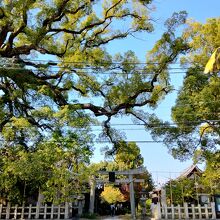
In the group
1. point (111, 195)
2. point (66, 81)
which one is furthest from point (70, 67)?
point (111, 195)

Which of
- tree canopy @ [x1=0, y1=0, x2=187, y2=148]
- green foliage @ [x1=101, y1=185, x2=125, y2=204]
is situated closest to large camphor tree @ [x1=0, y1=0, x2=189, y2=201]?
tree canopy @ [x1=0, y1=0, x2=187, y2=148]

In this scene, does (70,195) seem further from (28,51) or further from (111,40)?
(111,40)

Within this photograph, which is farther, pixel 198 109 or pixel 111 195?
pixel 111 195

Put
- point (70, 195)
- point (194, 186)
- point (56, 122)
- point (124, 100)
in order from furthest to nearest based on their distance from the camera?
point (194, 186) < point (124, 100) < point (70, 195) < point (56, 122)

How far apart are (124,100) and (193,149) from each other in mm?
3582

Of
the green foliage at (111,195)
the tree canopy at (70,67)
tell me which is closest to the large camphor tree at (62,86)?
the tree canopy at (70,67)

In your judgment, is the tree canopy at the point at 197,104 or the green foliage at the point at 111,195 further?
the green foliage at the point at 111,195

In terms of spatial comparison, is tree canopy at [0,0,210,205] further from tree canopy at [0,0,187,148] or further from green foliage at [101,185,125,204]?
green foliage at [101,185,125,204]

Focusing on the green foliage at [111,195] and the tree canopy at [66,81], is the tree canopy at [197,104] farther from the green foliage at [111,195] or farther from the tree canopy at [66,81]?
the green foliage at [111,195]

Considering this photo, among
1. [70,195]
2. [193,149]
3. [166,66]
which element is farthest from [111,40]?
[70,195]

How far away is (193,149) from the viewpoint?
13.7 meters

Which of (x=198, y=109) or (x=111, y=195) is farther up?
(x=198, y=109)

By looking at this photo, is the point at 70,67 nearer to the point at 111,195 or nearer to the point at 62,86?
the point at 62,86

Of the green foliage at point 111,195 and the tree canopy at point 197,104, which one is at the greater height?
the tree canopy at point 197,104
